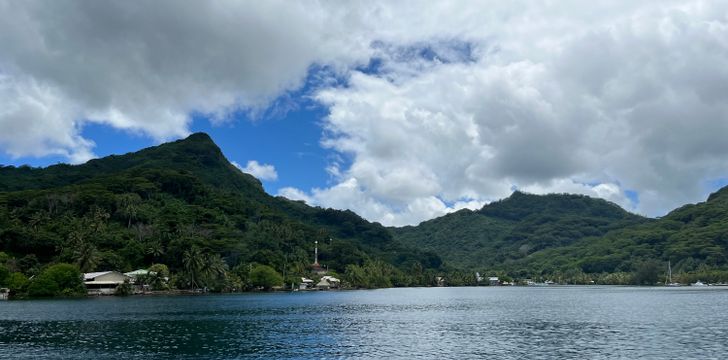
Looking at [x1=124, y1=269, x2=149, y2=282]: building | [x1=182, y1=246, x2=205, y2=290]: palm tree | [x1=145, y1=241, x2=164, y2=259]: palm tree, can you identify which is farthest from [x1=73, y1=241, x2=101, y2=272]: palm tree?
[x1=182, y1=246, x2=205, y2=290]: palm tree

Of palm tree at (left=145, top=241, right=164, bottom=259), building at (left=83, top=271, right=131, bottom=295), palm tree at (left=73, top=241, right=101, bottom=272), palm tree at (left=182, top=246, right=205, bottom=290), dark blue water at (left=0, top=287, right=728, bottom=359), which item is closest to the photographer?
dark blue water at (left=0, top=287, right=728, bottom=359)

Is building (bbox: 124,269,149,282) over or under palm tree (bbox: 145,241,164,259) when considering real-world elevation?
under

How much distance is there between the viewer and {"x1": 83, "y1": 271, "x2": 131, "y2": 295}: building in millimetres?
162375

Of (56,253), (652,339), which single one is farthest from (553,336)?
(56,253)

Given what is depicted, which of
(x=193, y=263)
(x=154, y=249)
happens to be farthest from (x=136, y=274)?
(x=154, y=249)

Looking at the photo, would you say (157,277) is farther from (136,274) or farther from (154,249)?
(154,249)

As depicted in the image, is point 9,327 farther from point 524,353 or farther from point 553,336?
point 553,336

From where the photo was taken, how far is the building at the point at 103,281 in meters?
162

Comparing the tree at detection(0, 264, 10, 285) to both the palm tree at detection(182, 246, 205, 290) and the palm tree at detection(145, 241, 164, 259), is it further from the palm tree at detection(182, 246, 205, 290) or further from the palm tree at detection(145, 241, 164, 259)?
the palm tree at detection(182, 246, 205, 290)

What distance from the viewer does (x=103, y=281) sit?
165250 mm

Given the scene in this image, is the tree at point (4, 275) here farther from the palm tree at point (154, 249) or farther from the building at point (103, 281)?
the palm tree at point (154, 249)

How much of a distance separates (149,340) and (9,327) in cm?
2568

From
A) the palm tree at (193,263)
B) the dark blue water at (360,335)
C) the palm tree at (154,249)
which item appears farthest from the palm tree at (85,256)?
the dark blue water at (360,335)

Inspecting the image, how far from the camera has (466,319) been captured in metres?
93.1
